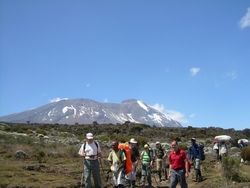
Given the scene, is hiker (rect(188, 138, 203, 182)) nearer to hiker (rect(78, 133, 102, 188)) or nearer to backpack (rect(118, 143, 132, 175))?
backpack (rect(118, 143, 132, 175))

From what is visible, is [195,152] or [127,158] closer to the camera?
[127,158]

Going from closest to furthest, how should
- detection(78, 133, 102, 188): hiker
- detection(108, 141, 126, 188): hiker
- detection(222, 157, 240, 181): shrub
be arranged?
detection(108, 141, 126, 188): hiker < detection(78, 133, 102, 188): hiker < detection(222, 157, 240, 181): shrub

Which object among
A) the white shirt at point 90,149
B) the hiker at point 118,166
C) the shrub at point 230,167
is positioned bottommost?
the shrub at point 230,167

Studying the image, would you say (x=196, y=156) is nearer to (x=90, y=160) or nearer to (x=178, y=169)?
(x=178, y=169)

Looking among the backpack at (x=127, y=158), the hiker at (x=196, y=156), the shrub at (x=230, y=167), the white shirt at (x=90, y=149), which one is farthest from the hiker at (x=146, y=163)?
the white shirt at (x=90, y=149)

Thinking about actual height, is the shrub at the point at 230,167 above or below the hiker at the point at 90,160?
below

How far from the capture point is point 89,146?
8.55 meters

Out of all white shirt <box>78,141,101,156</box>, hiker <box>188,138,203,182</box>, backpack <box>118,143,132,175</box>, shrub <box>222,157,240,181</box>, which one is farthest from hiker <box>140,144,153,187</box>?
white shirt <box>78,141,101,156</box>

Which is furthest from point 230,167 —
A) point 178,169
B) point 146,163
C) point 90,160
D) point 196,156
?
point 90,160

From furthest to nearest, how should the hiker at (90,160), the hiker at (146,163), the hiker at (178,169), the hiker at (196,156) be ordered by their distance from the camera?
the hiker at (196,156) → the hiker at (146,163) → the hiker at (90,160) → the hiker at (178,169)

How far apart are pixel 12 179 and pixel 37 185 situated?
1261 mm

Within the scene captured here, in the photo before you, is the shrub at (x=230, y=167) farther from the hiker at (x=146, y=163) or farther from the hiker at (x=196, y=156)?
the hiker at (x=146, y=163)

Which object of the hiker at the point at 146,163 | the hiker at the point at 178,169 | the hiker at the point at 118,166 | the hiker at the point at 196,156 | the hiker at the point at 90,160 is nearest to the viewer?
the hiker at the point at 178,169

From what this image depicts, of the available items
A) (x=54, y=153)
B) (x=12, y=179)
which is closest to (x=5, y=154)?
(x=54, y=153)
